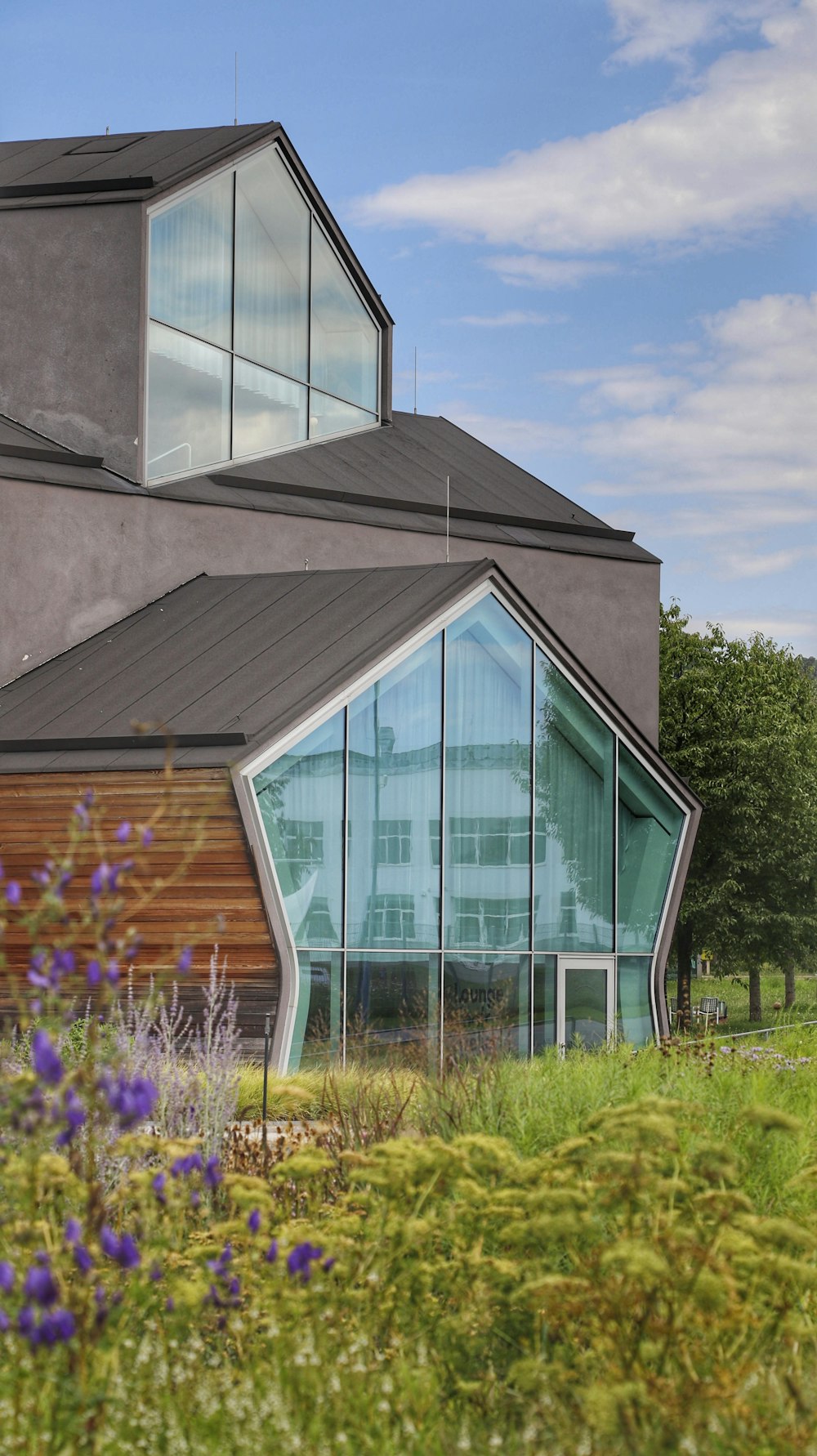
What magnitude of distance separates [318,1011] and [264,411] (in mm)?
10708

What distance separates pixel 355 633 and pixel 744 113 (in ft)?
33.6

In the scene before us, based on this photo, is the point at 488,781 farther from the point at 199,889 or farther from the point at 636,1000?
the point at 199,889

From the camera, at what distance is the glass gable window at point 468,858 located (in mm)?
14383

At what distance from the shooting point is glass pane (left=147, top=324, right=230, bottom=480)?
20.2 m

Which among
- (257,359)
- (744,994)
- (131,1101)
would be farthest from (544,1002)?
(744,994)

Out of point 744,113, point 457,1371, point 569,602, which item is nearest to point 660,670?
point 569,602

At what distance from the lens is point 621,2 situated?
50.5 ft

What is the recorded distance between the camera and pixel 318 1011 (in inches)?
554

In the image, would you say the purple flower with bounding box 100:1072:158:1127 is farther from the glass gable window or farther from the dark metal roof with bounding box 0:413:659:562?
the dark metal roof with bounding box 0:413:659:562

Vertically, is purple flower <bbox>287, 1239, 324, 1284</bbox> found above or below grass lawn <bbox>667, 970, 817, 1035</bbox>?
above

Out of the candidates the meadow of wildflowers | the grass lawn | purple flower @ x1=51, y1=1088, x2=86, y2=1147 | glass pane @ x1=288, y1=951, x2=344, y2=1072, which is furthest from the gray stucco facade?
the grass lawn

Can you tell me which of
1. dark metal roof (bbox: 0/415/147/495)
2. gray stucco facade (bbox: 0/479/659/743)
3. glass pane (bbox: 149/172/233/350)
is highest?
glass pane (bbox: 149/172/233/350)

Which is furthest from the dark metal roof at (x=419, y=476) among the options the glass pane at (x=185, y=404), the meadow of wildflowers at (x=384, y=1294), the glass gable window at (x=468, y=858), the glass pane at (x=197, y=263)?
the meadow of wildflowers at (x=384, y=1294)

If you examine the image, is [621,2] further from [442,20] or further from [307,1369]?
[307,1369]
